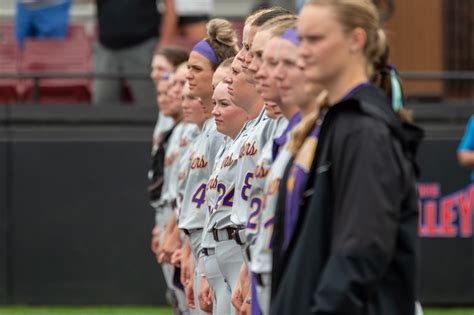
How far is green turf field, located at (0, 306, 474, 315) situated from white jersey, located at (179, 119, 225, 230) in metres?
4.36

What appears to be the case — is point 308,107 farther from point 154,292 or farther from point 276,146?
point 154,292

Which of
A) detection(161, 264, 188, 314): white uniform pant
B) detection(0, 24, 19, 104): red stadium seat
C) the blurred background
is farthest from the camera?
detection(0, 24, 19, 104): red stadium seat

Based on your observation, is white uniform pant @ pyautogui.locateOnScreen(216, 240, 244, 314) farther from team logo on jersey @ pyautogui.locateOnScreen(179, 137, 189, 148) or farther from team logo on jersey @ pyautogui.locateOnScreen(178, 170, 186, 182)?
team logo on jersey @ pyautogui.locateOnScreen(179, 137, 189, 148)

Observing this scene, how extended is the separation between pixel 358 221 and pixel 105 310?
326 inches

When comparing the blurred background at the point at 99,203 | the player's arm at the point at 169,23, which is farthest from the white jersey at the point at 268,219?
the player's arm at the point at 169,23

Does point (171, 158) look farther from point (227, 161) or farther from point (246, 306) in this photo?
point (246, 306)

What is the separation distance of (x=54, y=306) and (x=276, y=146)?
7.60 metres

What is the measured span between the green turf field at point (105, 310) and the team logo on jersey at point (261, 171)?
6497 millimetres

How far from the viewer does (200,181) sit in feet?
24.5

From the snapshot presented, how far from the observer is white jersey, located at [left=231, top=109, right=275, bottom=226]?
5.88 m

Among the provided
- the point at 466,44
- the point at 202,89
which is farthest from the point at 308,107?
the point at 466,44

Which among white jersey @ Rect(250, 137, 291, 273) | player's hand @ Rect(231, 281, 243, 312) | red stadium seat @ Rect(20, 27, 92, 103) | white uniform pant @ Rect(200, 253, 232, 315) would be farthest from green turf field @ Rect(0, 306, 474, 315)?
white jersey @ Rect(250, 137, 291, 273)

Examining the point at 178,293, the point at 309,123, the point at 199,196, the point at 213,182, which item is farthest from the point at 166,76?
the point at 309,123

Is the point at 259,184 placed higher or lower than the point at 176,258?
higher
